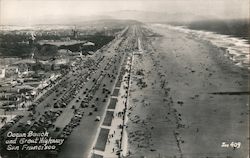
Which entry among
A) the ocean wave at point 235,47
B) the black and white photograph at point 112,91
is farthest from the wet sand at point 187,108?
the ocean wave at point 235,47

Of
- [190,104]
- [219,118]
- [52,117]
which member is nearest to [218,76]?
[190,104]

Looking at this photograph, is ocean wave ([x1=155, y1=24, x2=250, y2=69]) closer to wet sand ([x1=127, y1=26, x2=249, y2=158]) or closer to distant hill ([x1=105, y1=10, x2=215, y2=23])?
wet sand ([x1=127, y1=26, x2=249, y2=158])

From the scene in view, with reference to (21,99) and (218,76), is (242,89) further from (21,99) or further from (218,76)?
(21,99)

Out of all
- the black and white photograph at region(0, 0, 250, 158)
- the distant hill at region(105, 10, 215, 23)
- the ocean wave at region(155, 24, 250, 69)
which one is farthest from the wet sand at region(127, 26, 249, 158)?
the distant hill at region(105, 10, 215, 23)

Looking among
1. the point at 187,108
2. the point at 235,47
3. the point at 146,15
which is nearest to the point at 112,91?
the point at 146,15

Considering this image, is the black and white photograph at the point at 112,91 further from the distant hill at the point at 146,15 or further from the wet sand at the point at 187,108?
the distant hill at the point at 146,15

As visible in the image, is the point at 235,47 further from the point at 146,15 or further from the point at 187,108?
the point at 187,108
